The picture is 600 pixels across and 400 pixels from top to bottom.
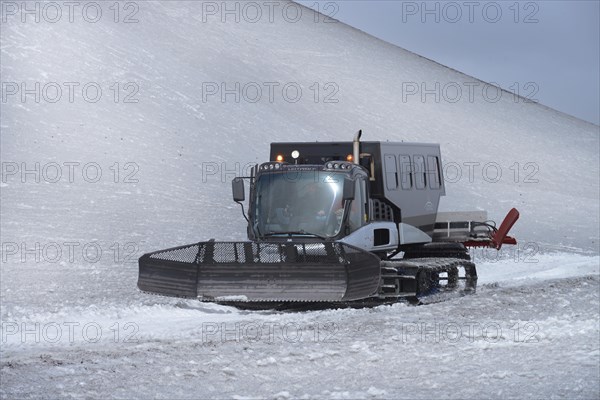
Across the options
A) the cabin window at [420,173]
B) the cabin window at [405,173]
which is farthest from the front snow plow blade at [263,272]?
the cabin window at [420,173]

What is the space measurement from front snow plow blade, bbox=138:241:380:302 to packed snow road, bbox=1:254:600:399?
50 centimetres

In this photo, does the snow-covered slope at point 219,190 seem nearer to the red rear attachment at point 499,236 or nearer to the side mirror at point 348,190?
the red rear attachment at point 499,236

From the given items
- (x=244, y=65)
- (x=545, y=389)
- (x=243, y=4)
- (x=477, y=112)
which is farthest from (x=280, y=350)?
(x=243, y=4)

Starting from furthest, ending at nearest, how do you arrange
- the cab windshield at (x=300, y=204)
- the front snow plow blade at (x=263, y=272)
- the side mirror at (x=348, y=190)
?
the cab windshield at (x=300, y=204) < the side mirror at (x=348, y=190) < the front snow plow blade at (x=263, y=272)

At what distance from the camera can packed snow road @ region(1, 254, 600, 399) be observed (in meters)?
10.7

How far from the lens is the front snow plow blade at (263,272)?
14594 mm

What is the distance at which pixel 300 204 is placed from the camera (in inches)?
658

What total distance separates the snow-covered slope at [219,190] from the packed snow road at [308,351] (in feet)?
0.17

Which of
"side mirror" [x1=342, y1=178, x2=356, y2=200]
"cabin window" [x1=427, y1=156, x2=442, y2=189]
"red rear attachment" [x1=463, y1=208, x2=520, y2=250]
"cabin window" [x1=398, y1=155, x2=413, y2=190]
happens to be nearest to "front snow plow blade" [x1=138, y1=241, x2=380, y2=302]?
"side mirror" [x1=342, y1=178, x2=356, y2=200]

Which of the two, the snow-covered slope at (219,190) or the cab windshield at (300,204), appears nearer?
the snow-covered slope at (219,190)

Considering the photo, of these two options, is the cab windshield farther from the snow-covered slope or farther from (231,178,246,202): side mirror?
the snow-covered slope

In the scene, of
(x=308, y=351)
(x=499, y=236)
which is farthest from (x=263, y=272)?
(x=499, y=236)

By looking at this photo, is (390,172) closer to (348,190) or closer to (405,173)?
(405,173)

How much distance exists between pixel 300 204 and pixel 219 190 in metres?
21.5
